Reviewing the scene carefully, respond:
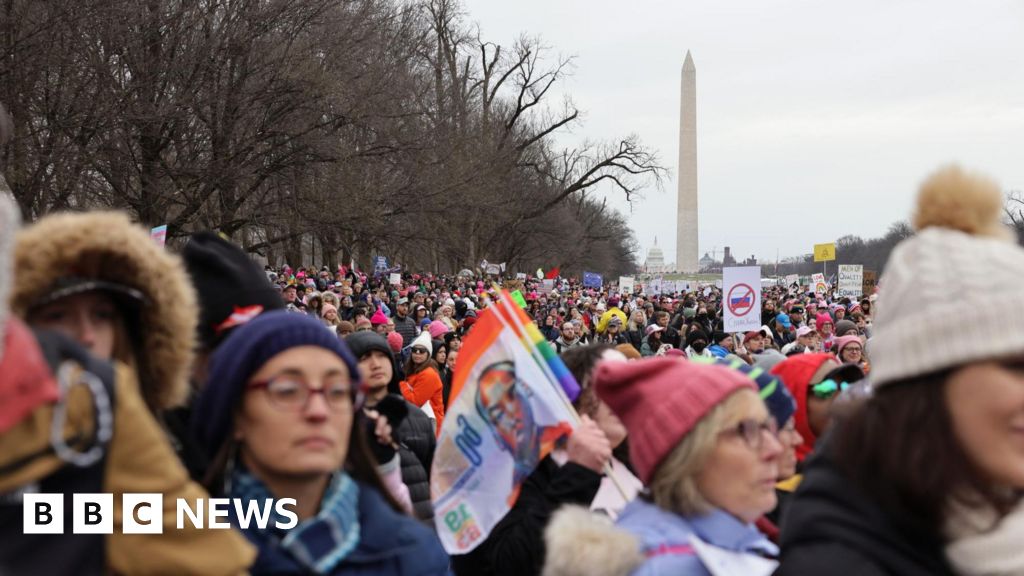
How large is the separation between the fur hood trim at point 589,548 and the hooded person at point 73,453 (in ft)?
3.35

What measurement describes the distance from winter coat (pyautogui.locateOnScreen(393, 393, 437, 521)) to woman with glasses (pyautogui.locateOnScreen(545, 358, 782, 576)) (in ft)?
6.46

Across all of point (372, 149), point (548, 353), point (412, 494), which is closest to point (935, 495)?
point (548, 353)

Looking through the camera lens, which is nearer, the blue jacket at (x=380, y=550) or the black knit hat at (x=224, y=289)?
the blue jacket at (x=380, y=550)

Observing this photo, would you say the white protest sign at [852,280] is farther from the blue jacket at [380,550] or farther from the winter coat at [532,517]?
the blue jacket at [380,550]

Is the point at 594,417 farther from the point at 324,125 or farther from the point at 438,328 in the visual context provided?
the point at 324,125

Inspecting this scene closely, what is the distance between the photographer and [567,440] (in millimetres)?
3912

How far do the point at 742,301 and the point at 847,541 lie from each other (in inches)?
498

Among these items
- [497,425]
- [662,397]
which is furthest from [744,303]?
[662,397]

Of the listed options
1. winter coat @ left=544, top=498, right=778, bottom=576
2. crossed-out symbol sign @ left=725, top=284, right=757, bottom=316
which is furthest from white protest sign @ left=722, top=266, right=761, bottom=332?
winter coat @ left=544, top=498, right=778, bottom=576

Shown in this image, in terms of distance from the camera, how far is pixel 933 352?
7.15 ft

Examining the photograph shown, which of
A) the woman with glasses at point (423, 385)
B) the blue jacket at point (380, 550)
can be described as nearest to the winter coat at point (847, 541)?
the blue jacket at point (380, 550)

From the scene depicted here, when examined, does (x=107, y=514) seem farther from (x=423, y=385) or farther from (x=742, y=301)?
(x=742, y=301)

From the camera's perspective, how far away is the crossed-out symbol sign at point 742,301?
14.6m

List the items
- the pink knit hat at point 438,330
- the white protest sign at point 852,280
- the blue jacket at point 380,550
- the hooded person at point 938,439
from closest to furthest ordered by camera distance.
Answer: the hooded person at point 938,439 < the blue jacket at point 380,550 < the pink knit hat at point 438,330 < the white protest sign at point 852,280
